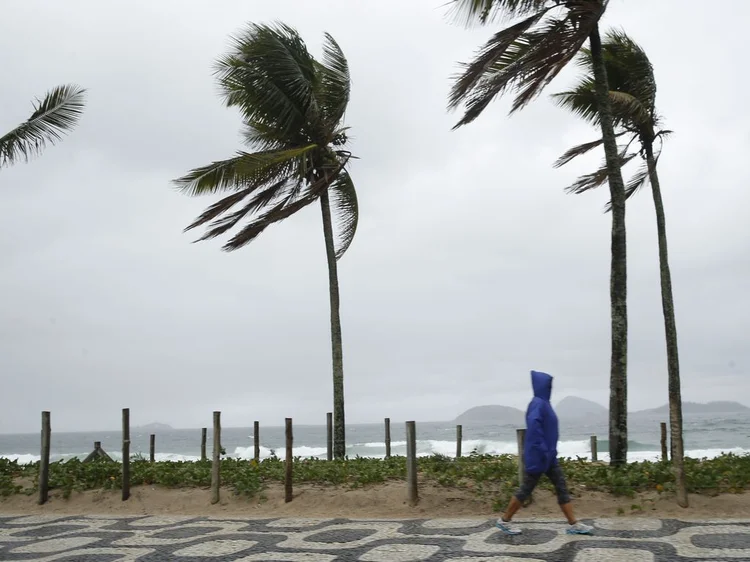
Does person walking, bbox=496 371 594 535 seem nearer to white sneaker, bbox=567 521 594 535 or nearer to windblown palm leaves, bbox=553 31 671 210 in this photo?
white sneaker, bbox=567 521 594 535

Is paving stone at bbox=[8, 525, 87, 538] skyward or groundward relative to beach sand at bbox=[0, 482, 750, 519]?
groundward

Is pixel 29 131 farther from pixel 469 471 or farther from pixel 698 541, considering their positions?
pixel 698 541

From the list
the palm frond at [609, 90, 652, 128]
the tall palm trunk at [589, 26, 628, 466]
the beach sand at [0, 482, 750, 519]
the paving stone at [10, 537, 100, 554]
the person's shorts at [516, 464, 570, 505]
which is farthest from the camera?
the palm frond at [609, 90, 652, 128]

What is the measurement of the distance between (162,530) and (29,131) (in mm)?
8883

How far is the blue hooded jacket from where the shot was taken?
7379 millimetres

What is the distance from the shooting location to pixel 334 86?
17.0m

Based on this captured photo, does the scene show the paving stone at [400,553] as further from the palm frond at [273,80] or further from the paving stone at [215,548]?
the palm frond at [273,80]

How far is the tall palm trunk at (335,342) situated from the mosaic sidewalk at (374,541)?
6095 mm

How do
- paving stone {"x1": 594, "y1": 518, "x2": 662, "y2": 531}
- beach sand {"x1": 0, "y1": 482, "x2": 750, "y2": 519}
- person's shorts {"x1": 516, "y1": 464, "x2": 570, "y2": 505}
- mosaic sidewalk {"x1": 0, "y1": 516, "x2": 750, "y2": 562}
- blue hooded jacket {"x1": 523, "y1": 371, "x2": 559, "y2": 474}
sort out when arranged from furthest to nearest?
beach sand {"x1": 0, "y1": 482, "x2": 750, "y2": 519}, paving stone {"x1": 594, "y1": 518, "x2": 662, "y2": 531}, person's shorts {"x1": 516, "y1": 464, "x2": 570, "y2": 505}, blue hooded jacket {"x1": 523, "y1": 371, "x2": 559, "y2": 474}, mosaic sidewalk {"x1": 0, "y1": 516, "x2": 750, "y2": 562}

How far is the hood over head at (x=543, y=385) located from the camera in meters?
7.57

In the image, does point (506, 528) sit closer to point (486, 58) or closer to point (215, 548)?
point (215, 548)

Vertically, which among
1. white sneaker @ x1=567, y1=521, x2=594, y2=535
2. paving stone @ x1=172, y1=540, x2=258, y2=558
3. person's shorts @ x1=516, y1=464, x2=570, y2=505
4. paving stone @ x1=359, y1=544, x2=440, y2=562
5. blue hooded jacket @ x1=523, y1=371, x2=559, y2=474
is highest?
blue hooded jacket @ x1=523, y1=371, x2=559, y2=474

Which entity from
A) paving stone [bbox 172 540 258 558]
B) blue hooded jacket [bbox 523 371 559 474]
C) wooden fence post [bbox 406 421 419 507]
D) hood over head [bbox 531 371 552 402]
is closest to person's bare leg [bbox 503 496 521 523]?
blue hooded jacket [bbox 523 371 559 474]

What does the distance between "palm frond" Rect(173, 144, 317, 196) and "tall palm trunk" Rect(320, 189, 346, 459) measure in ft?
3.98
